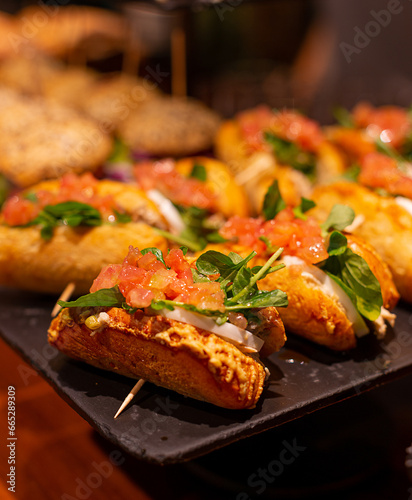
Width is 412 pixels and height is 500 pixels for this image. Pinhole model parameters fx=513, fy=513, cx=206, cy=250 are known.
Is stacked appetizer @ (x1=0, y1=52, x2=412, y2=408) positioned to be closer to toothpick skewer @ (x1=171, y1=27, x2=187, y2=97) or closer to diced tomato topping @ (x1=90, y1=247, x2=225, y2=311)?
diced tomato topping @ (x1=90, y1=247, x2=225, y2=311)

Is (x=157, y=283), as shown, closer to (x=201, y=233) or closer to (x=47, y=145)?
(x=201, y=233)

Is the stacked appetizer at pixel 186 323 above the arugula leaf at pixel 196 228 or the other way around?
above

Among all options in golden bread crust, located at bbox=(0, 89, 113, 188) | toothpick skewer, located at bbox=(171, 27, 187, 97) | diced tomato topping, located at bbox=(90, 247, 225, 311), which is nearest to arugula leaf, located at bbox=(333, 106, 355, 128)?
toothpick skewer, located at bbox=(171, 27, 187, 97)

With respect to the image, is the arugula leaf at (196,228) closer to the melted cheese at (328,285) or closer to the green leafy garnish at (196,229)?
the green leafy garnish at (196,229)

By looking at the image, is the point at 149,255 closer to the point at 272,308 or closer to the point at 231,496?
the point at 272,308

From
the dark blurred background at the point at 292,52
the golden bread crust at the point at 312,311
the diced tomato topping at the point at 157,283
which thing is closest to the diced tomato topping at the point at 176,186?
the golden bread crust at the point at 312,311
